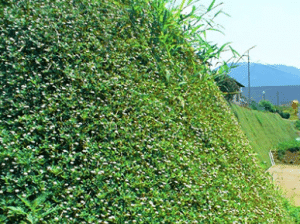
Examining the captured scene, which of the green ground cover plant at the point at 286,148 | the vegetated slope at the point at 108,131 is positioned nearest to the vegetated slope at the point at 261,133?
the green ground cover plant at the point at 286,148

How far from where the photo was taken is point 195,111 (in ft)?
16.2

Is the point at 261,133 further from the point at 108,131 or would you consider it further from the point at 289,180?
the point at 108,131

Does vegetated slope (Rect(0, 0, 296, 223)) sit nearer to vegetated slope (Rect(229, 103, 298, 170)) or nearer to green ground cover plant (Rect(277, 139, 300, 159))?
vegetated slope (Rect(229, 103, 298, 170))

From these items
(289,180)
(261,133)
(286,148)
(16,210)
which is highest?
(261,133)

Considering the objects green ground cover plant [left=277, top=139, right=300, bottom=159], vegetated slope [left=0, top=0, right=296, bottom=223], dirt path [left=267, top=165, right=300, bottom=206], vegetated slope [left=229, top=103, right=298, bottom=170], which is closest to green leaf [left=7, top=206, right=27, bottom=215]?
vegetated slope [left=0, top=0, right=296, bottom=223]

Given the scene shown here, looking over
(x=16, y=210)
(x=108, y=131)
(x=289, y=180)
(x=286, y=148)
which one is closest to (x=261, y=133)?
(x=286, y=148)

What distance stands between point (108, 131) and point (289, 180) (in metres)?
8.61

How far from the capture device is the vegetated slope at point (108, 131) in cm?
299

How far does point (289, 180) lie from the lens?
10352mm

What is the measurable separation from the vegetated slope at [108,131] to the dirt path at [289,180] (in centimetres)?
322

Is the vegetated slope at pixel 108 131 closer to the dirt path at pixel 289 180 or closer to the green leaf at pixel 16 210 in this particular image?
the green leaf at pixel 16 210

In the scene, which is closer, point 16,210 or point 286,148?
point 16,210

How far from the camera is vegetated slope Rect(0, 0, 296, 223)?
2.99 meters

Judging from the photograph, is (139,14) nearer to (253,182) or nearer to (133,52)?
(133,52)
